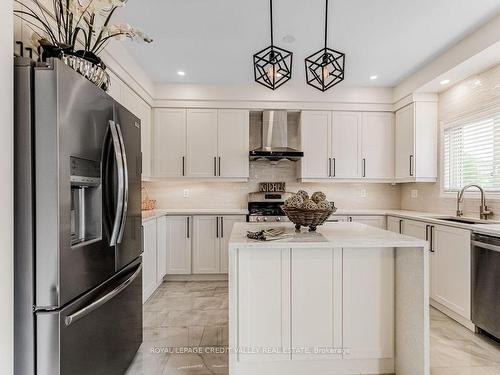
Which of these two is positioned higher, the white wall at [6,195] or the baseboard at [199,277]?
the white wall at [6,195]

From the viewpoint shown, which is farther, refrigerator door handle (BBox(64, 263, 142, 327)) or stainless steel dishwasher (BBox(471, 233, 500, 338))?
stainless steel dishwasher (BBox(471, 233, 500, 338))

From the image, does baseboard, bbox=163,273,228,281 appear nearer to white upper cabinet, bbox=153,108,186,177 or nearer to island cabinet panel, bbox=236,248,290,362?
white upper cabinet, bbox=153,108,186,177

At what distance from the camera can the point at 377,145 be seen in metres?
4.00

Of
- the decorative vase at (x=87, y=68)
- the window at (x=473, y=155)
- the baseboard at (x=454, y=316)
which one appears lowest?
the baseboard at (x=454, y=316)

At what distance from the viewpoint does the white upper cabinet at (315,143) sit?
393 centimetres

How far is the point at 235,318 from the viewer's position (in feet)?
5.17

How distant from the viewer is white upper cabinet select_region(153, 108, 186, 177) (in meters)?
3.83

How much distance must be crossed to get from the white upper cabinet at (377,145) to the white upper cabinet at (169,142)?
2652mm

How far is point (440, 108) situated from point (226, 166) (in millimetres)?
2931

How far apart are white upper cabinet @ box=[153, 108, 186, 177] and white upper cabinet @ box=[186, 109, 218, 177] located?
99 millimetres

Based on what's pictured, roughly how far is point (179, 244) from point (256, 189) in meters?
1.42

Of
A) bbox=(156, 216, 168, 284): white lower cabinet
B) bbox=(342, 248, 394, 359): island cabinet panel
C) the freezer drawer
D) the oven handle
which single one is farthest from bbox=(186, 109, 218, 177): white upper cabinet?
the oven handle

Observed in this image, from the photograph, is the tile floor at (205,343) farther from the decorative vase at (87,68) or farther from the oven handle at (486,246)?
the decorative vase at (87,68)

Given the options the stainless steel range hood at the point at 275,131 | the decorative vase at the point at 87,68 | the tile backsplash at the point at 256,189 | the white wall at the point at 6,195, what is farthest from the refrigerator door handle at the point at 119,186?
the tile backsplash at the point at 256,189
